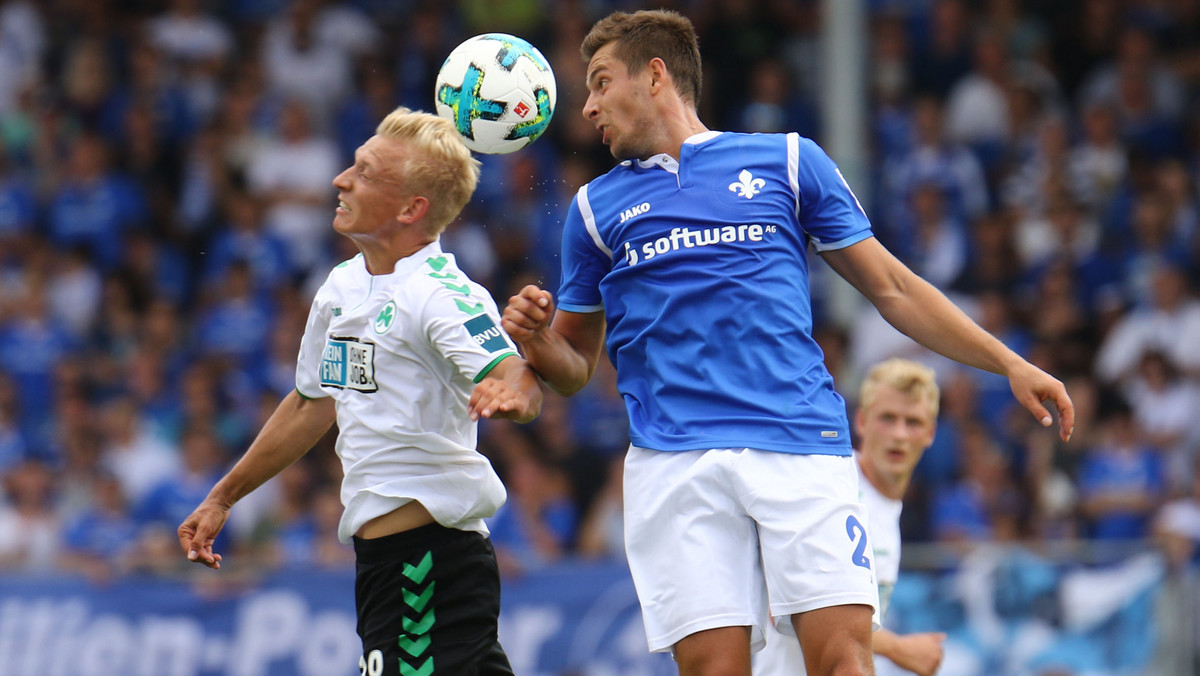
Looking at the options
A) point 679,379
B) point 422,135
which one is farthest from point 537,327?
point 422,135

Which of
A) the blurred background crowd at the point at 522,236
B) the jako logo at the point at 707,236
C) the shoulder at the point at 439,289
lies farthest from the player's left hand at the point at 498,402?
the blurred background crowd at the point at 522,236

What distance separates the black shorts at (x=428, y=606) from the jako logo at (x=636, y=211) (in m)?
1.11

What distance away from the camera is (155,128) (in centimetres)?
1346

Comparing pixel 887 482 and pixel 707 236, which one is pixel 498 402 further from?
pixel 887 482

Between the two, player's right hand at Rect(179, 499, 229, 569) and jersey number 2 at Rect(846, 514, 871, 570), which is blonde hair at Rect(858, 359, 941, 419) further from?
player's right hand at Rect(179, 499, 229, 569)

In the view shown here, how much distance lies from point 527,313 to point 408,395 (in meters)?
0.53

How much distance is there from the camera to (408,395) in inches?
183

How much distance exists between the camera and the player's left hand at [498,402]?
4145 mm

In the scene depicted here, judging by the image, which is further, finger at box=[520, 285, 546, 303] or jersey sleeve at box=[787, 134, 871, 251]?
jersey sleeve at box=[787, 134, 871, 251]

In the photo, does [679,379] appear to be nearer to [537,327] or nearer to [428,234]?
[537,327]

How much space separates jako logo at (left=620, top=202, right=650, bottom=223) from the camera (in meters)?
4.50

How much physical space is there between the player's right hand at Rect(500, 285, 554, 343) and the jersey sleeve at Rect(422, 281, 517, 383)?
0.33 ft

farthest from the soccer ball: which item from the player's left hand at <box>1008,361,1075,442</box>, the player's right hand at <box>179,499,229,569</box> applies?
the player's left hand at <box>1008,361,1075,442</box>

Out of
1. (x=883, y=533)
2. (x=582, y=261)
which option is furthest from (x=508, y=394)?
(x=883, y=533)
